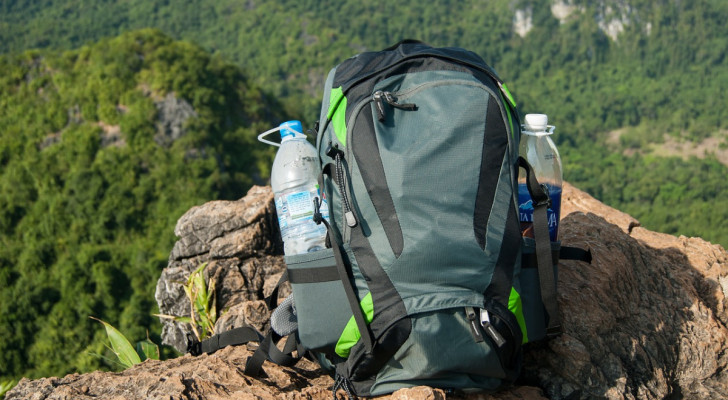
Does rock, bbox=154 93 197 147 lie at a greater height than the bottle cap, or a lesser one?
greater

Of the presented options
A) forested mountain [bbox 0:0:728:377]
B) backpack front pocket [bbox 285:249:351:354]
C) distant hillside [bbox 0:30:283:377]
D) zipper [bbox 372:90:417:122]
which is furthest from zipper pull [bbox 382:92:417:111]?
distant hillside [bbox 0:30:283:377]

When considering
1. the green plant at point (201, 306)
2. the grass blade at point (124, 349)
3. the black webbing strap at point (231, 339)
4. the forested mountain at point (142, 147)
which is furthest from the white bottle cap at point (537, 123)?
the forested mountain at point (142, 147)

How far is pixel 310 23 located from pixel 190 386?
319 ft

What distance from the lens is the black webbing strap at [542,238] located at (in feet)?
8.20

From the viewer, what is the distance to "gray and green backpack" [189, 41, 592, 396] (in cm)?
226

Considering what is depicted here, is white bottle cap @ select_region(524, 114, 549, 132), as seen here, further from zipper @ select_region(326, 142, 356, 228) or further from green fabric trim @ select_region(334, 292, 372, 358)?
green fabric trim @ select_region(334, 292, 372, 358)

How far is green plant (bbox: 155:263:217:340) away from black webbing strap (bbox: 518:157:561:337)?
1985 mm

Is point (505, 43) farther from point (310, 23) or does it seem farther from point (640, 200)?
point (640, 200)

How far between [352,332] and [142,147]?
128 ft

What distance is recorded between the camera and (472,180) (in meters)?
2.35

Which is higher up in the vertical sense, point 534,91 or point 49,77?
point 49,77

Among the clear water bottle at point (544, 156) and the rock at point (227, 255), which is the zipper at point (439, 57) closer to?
the clear water bottle at point (544, 156)

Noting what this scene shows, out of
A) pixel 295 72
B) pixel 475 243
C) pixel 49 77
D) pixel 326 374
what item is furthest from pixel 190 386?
pixel 295 72

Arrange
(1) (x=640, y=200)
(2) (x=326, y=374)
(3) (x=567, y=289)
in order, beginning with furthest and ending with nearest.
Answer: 1. (1) (x=640, y=200)
2. (3) (x=567, y=289)
3. (2) (x=326, y=374)
